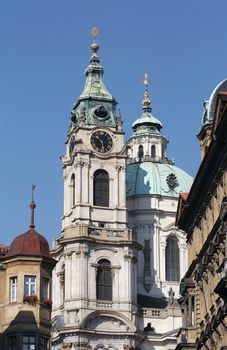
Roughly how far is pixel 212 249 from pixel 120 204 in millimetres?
52621

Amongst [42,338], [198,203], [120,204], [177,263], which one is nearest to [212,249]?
[198,203]

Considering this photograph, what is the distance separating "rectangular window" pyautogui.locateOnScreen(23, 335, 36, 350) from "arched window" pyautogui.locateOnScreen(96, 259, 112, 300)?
139 feet

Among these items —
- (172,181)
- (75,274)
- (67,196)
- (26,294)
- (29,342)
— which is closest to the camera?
(29,342)

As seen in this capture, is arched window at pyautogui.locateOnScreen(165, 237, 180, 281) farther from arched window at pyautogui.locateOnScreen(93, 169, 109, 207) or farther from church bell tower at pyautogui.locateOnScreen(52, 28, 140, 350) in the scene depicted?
arched window at pyautogui.locateOnScreen(93, 169, 109, 207)

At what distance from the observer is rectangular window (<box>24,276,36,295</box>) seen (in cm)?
5669

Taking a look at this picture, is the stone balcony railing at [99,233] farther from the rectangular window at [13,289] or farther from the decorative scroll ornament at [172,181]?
the rectangular window at [13,289]

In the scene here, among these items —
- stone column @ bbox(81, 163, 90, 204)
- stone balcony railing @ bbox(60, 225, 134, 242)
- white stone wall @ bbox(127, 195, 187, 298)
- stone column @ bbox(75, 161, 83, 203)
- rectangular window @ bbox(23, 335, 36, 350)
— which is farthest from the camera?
white stone wall @ bbox(127, 195, 187, 298)

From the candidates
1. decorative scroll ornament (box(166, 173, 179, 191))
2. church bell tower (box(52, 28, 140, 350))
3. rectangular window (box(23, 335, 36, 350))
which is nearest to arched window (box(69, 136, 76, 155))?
church bell tower (box(52, 28, 140, 350))

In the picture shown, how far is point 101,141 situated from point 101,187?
4634 millimetres

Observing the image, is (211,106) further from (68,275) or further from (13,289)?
(68,275)

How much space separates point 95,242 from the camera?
97750mm

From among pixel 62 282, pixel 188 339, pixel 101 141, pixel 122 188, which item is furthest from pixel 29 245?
pixel 101 141

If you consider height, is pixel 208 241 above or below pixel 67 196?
below

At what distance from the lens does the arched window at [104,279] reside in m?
97.5
